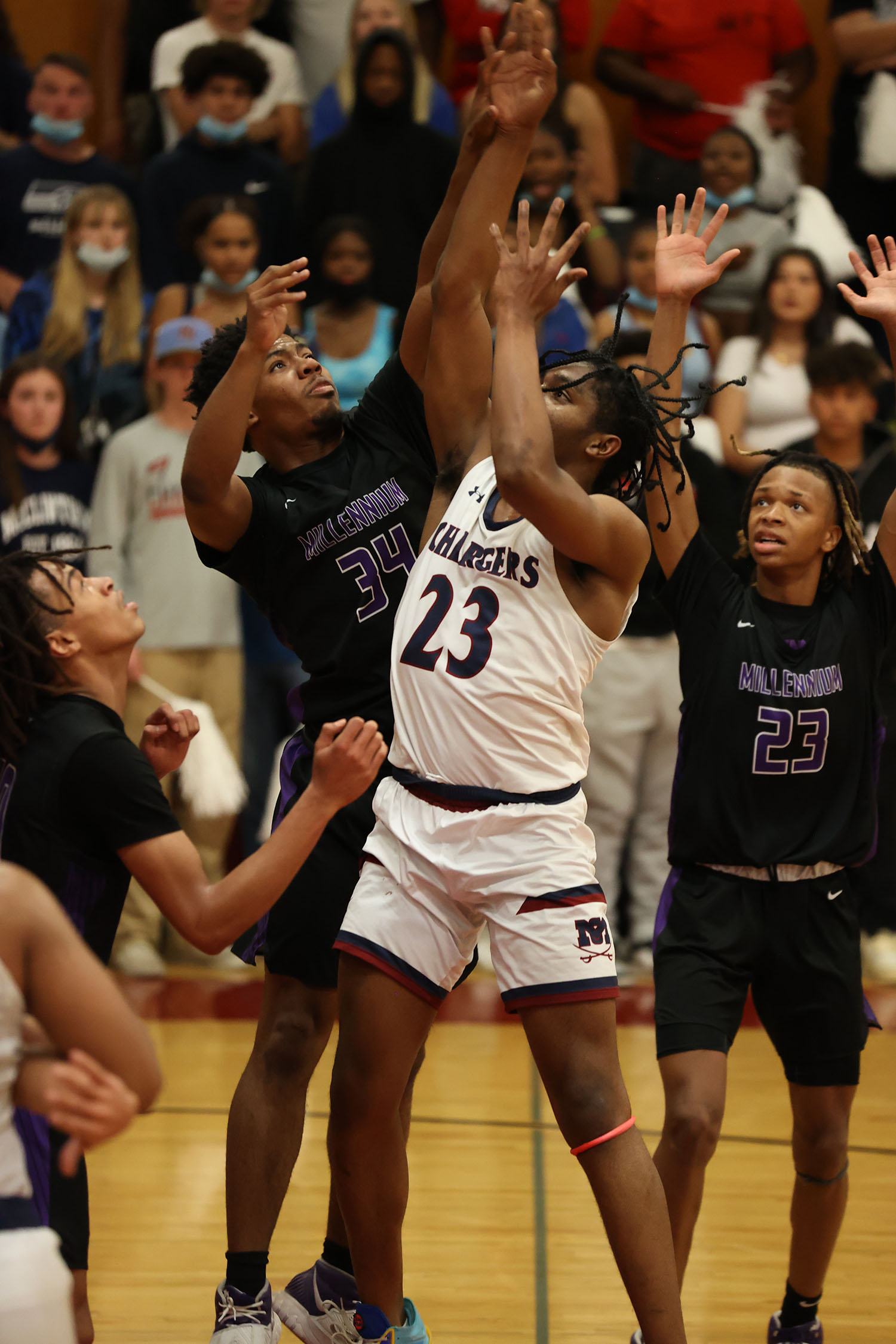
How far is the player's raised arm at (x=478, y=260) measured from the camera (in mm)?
3416

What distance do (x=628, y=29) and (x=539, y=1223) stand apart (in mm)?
6477

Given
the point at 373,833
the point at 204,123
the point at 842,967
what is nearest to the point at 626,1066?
the point at 842,967

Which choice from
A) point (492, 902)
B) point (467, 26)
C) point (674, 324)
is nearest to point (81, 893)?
point (492, 902)

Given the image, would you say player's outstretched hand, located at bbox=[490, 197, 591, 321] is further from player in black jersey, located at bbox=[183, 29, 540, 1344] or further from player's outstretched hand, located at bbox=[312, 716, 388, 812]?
player's outstretched hand, located at bbox=[312, 716, 388, 812]

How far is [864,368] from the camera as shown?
6711 mm

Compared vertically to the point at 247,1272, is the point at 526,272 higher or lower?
higher

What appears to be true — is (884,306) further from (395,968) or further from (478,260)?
(395,968)

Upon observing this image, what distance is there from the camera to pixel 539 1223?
4.58 metres

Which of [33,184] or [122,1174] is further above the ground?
[33,184]

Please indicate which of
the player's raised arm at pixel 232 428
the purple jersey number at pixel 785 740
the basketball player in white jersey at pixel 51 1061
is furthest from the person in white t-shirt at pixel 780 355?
the basketball player in white jersey at pixel 51 1061

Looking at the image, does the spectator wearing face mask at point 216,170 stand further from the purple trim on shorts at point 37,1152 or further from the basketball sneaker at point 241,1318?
the purple trim on shorts at point 37,1152

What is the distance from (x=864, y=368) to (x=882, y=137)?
2464mm

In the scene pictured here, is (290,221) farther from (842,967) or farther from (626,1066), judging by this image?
(842,967)

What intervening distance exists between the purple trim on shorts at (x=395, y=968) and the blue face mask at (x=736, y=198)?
18.2 ft
